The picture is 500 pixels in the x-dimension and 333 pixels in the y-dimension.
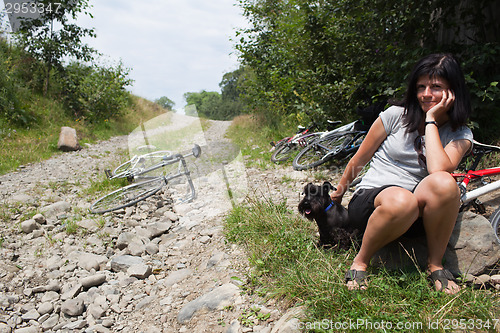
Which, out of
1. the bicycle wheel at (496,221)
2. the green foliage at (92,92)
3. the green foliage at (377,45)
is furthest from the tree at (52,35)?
the bicycle wheel at (496,221)

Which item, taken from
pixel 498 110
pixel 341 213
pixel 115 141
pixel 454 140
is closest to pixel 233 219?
pixel 341 213

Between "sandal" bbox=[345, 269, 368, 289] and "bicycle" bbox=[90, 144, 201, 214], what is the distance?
3287 mm

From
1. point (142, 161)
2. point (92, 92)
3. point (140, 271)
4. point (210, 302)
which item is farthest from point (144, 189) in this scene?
point (92, 92)

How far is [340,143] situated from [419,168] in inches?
145

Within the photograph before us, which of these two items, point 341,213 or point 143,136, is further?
point 143,136

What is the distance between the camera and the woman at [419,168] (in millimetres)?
1859

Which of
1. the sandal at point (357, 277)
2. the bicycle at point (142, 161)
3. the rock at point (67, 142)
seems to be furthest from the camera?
the rock at point (67, 142)

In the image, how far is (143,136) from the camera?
17.9 feet

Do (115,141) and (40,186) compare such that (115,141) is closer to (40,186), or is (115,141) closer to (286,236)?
(40,186)

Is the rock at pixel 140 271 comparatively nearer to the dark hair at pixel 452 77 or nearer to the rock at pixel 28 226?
the rock at pixel 28 226

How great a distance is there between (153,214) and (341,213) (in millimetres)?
3373

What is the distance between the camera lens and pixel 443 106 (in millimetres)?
1989

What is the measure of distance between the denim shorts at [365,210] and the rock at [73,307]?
2.53 meters

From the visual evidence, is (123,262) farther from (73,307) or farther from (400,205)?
(400,205)
